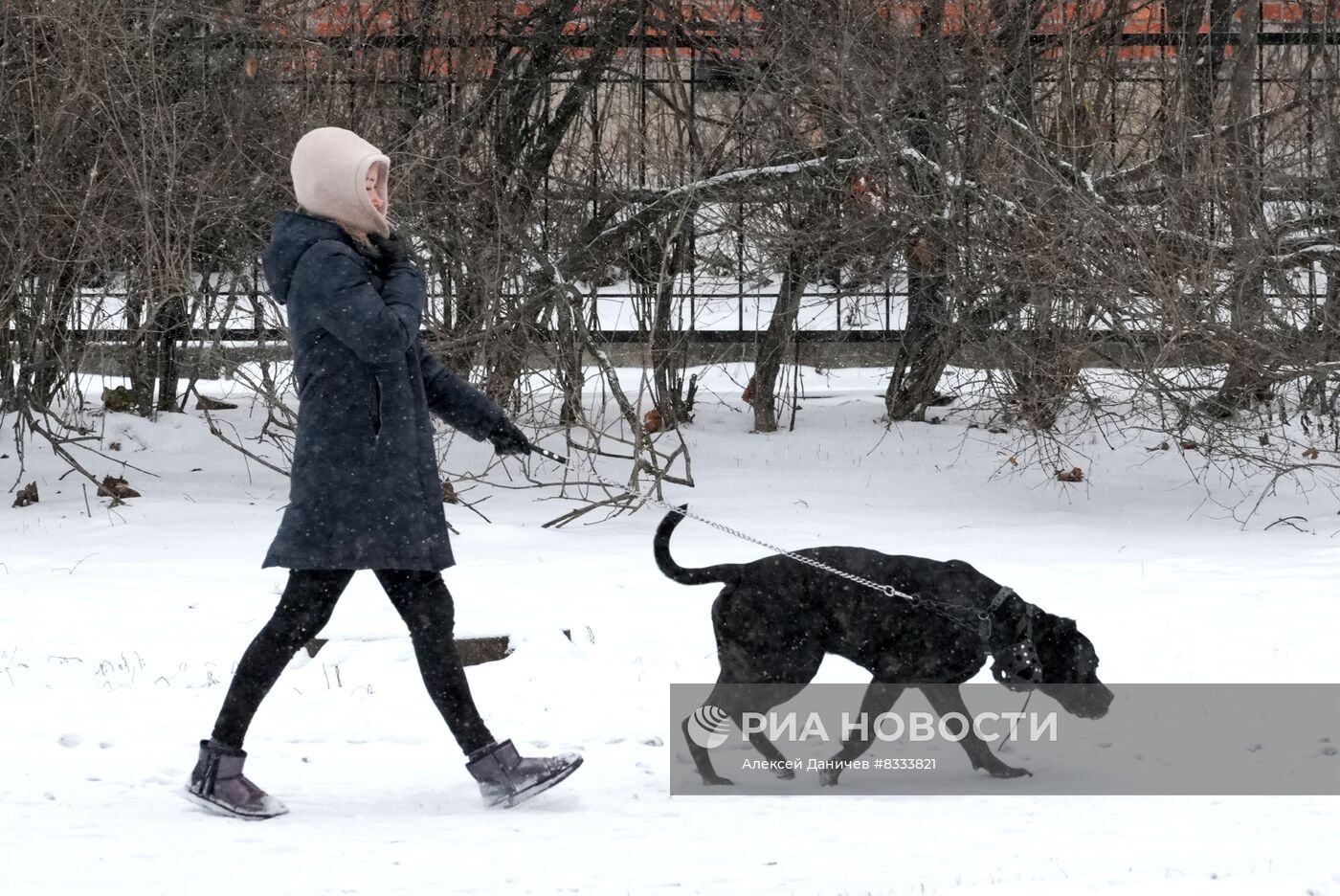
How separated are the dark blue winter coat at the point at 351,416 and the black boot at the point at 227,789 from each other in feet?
1.62

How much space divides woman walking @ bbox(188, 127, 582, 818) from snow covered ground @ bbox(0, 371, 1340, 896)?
21cm

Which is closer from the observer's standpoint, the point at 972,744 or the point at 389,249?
the point at 389,249

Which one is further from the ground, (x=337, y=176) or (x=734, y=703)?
(x=337, y=176)

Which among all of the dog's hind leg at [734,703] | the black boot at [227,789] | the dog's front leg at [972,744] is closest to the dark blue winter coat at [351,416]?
the black boot at [227,789]

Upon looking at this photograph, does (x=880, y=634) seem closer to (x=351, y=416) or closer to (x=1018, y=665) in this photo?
(x=1018, y=665)

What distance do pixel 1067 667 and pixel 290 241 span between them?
233 cm

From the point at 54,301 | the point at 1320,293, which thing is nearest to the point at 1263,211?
the point at 1320,293

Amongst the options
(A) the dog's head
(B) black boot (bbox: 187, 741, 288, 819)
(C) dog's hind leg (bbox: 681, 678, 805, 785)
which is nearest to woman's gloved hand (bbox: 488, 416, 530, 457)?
(C) dog's hind leg (bbox: 681, 678, 805, 785)

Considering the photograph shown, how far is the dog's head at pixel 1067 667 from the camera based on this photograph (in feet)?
13.2

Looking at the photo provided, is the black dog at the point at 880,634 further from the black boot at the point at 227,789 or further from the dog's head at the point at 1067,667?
the black boot at the point at 227,789

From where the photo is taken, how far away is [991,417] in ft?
31.4

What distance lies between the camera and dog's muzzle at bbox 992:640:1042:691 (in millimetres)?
3918

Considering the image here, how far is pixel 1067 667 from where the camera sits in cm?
405

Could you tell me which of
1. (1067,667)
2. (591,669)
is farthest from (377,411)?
(591,669)
